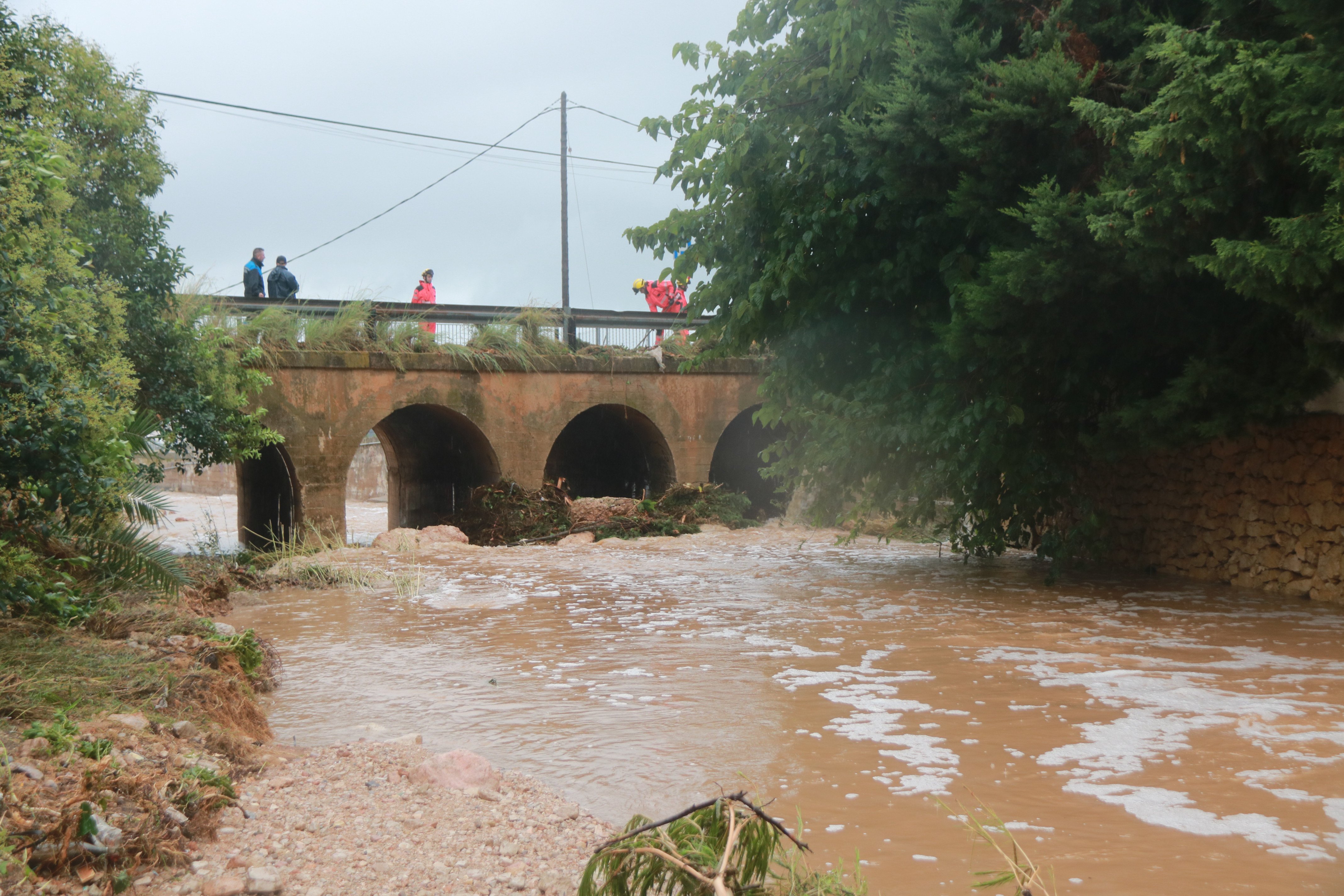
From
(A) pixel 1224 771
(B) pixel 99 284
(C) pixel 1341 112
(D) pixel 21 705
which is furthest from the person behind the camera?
(B) pixel 99 284

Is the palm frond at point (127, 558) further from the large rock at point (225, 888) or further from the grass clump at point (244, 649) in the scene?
the large rock at point (225, 888)

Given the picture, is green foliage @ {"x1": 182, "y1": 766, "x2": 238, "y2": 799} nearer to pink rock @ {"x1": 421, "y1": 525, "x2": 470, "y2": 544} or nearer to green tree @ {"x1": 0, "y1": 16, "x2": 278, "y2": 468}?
green tree @ {"x1": 0, "y1": 16, "x2": 278, "y2": 468}

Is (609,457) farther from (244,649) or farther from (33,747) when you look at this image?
(33,747)

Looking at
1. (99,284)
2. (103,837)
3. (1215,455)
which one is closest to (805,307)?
(1215,455)

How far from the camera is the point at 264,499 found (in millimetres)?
16703

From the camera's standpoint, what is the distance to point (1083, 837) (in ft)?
11.1

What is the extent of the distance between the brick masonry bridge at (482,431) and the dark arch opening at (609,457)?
3cm

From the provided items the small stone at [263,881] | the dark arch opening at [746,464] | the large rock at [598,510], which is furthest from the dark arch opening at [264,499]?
the small stone at [263,881]

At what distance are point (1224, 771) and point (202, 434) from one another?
9448 millimetres

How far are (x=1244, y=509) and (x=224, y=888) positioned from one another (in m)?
8.92

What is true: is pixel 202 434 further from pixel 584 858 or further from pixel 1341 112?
pixel 1341 112

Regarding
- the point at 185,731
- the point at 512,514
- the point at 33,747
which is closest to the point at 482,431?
the point at 512,514

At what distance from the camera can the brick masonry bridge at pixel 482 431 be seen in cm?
1447

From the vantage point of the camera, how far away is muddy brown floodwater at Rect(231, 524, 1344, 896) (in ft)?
11.2
